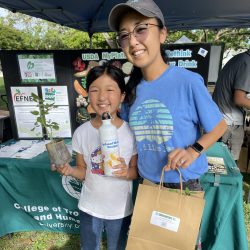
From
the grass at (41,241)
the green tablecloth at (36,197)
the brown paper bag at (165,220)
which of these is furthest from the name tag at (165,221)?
the grass at (41,241)

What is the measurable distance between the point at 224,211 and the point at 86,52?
187 cm

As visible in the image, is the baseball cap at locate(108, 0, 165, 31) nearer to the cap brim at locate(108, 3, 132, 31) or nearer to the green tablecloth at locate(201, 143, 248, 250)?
the cap brim at locate(108, 3, 132, 31)

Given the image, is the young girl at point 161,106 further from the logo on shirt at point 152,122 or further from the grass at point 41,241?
the grass at point 41,241

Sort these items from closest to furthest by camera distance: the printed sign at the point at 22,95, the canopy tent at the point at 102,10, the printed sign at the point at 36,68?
the printed sign at the point at 36,68 → the printed sign at the point at 22,95 → the canopy tent at the point at 102,10

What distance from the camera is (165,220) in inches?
42.9

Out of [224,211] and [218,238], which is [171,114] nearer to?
[224,211]

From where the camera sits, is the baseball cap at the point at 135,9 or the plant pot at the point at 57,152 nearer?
the baseball cap at the point at 135,9

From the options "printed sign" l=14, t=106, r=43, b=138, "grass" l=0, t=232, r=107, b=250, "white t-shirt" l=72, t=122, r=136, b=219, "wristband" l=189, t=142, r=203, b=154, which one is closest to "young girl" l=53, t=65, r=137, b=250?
"white t-shirt" l=72, t=122, r=136, b=219

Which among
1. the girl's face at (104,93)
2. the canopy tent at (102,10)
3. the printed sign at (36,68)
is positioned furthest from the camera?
the canopy tent at (102,10)

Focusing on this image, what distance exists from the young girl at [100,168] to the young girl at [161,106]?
0.35 feet

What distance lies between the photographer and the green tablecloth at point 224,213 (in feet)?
5.66

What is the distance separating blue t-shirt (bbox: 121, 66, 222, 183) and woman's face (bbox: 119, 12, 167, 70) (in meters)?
0.11

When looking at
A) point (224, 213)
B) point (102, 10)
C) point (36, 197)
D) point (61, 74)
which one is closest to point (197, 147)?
point (224, 213)

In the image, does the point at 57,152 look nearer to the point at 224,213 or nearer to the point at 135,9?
the point at 135,9
